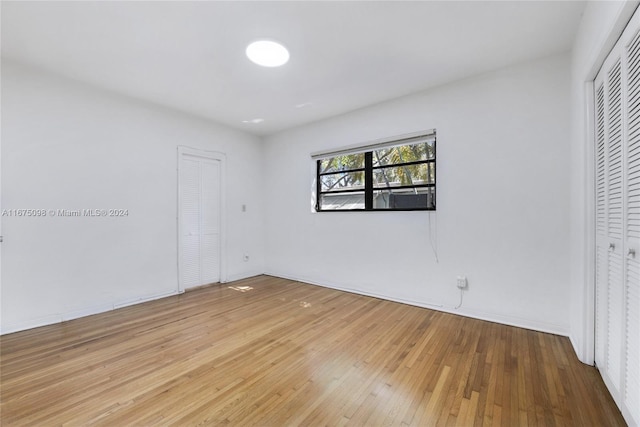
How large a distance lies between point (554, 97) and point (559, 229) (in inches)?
49.6

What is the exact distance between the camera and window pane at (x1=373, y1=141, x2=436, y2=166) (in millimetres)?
3306

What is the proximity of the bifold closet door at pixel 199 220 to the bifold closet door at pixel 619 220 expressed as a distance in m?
4.50

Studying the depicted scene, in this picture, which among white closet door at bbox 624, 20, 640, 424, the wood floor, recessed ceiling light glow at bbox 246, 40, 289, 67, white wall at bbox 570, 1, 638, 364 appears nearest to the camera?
white closet door at bbox 624, 20, 640, 424

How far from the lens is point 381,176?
373 cm

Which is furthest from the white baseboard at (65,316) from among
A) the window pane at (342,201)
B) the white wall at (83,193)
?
the window pane at (342,201)

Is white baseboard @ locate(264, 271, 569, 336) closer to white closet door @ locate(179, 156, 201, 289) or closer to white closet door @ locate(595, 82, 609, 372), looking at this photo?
white closet door @ locate(595, 82, 609, 372)

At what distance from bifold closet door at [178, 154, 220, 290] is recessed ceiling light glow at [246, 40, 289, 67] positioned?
7.10 feet

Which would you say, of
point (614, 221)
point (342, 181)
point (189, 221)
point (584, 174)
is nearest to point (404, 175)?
point (342, 181)

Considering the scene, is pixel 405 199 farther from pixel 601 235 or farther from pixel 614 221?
pixel 614 221

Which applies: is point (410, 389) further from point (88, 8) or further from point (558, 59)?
point (88, 8)

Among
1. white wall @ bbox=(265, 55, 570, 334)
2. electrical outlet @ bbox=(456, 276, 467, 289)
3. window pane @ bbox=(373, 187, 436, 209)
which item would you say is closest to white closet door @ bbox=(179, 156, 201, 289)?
white wall @ bbox=(265, 55, 570, 334)

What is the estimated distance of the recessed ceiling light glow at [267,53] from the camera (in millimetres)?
2357

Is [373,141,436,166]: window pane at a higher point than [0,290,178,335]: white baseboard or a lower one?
higher

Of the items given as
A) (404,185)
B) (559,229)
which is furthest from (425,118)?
(559,229)
